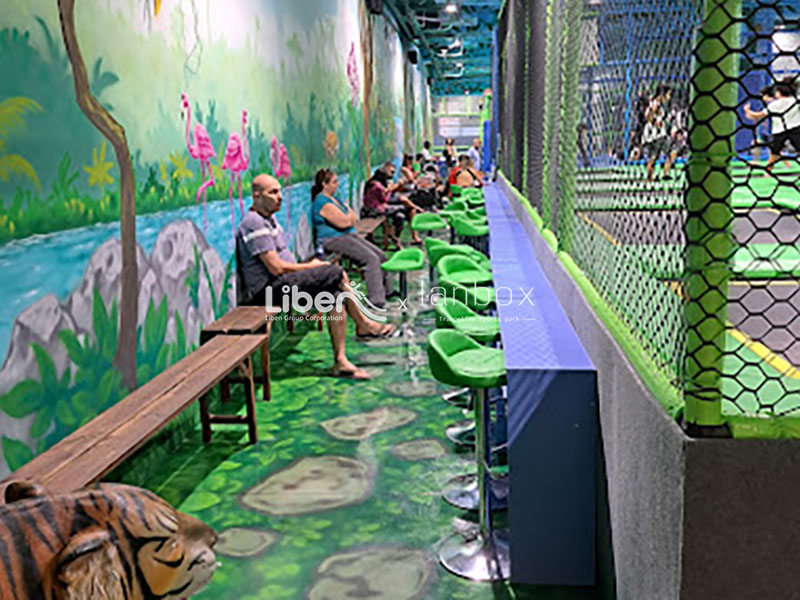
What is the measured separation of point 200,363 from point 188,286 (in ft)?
1.80

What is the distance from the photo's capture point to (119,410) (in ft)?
9.89

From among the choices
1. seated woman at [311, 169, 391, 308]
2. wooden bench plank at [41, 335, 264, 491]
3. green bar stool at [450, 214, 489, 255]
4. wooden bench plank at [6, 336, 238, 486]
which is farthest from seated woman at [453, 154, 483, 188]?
wooden bench plank at [41, 335, 264, 491]

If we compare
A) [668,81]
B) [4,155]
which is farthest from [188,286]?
[668,81]

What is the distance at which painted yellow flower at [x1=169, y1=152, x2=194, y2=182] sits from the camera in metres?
3.88

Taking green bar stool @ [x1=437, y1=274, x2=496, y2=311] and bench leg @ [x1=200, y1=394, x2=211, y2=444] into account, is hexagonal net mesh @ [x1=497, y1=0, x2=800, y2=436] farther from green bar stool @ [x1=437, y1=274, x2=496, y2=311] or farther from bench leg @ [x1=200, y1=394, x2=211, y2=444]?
bench leg @ [x1=200, y1=394, x2=211, y2=444]

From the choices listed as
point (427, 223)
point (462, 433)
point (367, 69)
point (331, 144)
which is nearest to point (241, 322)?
point (462, 433)

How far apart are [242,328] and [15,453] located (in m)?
1.75

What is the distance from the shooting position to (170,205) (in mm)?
3816

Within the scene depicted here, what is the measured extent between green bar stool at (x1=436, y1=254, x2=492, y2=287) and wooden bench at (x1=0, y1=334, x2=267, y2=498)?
1124mm

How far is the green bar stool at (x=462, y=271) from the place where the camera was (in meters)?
4.45

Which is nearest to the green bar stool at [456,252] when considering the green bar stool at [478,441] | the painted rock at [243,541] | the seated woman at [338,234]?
the seated woman at [338,234]

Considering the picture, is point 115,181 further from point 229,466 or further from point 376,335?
point 376,335

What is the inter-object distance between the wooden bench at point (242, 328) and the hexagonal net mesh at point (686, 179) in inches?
73.1

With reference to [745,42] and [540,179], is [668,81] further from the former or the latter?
[540,179]
